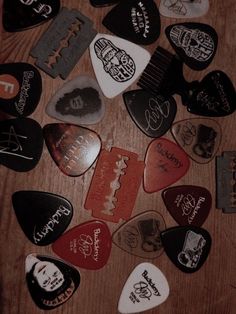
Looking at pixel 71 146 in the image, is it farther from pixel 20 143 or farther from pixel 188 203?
pixel 188 203

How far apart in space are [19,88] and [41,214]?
284 millimetres

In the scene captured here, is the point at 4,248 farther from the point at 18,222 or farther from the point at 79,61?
the point at 79,61

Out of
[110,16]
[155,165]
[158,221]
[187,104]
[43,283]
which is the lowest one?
[43,283]

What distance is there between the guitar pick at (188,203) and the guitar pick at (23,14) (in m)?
0.50

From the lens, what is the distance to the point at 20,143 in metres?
0.98

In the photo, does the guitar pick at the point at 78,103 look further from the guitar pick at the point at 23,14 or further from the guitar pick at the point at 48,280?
the guitar pick at the point at 48,280

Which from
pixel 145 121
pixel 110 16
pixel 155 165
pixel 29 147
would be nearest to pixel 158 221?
pixel 155 165

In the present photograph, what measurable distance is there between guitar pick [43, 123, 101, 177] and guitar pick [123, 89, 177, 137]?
112mm

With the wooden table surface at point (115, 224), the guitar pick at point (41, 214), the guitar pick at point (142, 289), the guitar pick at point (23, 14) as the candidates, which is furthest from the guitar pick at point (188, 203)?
the guitar pick at point (23, 14)

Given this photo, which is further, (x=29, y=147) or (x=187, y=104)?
(x=187, y=104)

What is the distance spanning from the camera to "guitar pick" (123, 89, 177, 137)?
1060mm

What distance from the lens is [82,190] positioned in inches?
40.8

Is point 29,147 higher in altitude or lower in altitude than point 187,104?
lower

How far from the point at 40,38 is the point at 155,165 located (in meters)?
0.40
